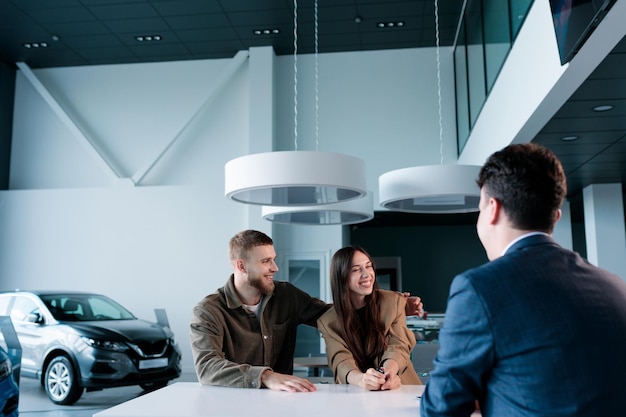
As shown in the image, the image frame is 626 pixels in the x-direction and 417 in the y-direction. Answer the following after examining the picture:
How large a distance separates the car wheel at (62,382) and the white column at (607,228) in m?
6.31

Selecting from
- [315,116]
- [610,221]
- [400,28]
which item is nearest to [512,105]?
[610,221]

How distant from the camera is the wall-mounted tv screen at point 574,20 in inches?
112

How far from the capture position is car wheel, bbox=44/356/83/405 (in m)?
6.20

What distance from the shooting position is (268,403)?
2033 mm

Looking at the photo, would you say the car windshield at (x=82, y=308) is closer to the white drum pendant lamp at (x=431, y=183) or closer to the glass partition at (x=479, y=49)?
the white drum pendant lamp at (x=431, y=183)

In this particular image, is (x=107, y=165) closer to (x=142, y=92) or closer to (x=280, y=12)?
(x=142, y=92)

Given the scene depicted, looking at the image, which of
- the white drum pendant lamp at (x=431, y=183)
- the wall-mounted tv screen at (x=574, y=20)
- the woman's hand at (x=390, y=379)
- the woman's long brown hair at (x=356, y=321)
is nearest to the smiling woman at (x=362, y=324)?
the woman's long brown hair at (x=356, y=321)

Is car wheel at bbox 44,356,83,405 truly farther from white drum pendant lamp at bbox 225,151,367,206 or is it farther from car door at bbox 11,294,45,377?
white drum pendant lamp at bbox 225,151,367,206

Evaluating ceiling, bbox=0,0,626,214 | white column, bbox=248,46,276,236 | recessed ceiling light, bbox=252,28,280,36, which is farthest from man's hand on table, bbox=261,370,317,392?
recessed ceiling light, bbox=252,28,280,36

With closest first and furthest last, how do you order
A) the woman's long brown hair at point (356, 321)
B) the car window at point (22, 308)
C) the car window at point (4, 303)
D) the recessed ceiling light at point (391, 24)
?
the woman's long brown hair at point (356, 321)
the car window at point (22, 308)
the car window at point (4, 303)
the recessed ceiling light at point (391, 24)

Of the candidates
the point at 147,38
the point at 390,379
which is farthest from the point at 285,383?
the point at 147,38

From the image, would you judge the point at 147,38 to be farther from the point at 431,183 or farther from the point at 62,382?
the point at 431,183

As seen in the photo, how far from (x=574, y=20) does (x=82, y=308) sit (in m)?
6.13

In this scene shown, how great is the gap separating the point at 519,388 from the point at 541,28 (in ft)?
11.8
